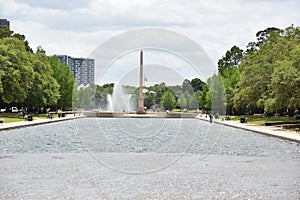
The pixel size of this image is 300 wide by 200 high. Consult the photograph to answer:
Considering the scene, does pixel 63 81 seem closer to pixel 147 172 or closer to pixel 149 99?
pixel 149 99

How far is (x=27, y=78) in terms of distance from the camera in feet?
211

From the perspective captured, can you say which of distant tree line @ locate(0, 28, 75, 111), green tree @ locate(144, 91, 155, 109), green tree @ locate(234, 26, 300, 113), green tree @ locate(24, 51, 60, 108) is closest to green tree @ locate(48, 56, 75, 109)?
distant tree line @ locate(0, 28, 75, 111)

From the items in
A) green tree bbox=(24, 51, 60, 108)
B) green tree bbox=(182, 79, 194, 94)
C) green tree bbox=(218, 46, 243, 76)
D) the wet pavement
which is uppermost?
green tree bbox=(218, 46, 243, 76)

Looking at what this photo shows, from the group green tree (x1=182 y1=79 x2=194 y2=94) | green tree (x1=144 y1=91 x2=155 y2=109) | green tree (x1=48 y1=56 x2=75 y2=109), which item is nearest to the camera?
green tree (x1=48 y1=56 x2=75 y2=109)

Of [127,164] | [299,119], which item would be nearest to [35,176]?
[127,164]

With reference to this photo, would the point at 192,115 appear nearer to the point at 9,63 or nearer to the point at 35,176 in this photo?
the point at 9,63

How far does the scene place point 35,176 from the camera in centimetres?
1554

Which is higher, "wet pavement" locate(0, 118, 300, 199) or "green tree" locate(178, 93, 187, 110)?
"green tree" locate(178, 93, 187, 110)

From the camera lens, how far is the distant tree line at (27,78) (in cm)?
5891

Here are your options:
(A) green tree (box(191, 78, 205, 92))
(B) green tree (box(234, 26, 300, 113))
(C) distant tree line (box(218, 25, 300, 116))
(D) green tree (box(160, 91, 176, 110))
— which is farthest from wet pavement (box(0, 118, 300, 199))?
(A) green tree (box(191, 78, 205, 92))

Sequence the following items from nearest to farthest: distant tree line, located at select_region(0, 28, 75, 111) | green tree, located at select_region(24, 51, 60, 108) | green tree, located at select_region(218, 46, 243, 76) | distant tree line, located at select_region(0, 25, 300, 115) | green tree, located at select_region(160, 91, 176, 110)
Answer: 1. distant tree line, located at select_region(0, 25, 300, 115)
2. distant tree line, located at select_region(0, 28, 75, 111)
3. green tree, located at select_region(24, 51, 60, 108)
4. green tree, located at select_region(218, 46, 243, 76)
5. green tree, located at select_region(160, 91, 176, 110)

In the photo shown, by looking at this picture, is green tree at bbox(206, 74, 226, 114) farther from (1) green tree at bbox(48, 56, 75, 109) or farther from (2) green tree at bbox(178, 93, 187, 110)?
(2) green tree at bbox(178, 93, 187, 110)

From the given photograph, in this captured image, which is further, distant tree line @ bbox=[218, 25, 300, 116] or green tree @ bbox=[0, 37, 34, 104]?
green tree @ bbox=[0, 37, 34, 104]

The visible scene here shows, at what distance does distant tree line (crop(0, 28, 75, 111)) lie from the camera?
58906 mm
